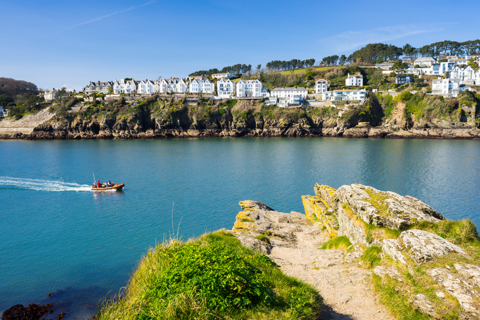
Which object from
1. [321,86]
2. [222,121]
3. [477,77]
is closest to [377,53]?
[477,77]

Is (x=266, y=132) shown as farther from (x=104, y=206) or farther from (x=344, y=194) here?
(x=344, y=194)

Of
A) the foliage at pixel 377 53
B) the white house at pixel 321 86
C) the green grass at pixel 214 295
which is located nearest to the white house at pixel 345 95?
the white house at pixel 321 86

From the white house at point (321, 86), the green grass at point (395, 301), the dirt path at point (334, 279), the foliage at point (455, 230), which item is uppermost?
the white house at point (321, 86)

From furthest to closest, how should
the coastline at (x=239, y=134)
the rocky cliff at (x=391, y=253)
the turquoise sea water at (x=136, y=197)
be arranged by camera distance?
1. the coastline at (x=239, y=134)
2. the turquoise sea water at (x=136, y=197)
3. the rocky cliff at (x=391, y=253)

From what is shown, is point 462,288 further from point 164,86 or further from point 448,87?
point 164,86

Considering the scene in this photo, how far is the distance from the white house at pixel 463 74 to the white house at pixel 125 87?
527ft

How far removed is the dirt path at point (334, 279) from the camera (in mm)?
9078

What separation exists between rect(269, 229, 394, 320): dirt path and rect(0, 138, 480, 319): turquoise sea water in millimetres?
10702

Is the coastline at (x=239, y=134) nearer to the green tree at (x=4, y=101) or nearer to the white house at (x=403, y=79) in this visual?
the white house at (x=403, y=79)

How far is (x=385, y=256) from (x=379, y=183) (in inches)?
1200

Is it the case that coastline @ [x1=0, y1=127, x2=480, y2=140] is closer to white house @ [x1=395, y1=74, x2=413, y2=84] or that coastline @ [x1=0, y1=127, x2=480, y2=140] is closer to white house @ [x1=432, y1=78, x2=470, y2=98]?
white house @ [x1=432, y1=78, x2=470, y2=98]

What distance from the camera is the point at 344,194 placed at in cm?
1805

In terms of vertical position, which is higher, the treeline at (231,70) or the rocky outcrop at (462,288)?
the treeline at (231,70)

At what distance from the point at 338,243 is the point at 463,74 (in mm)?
151835
